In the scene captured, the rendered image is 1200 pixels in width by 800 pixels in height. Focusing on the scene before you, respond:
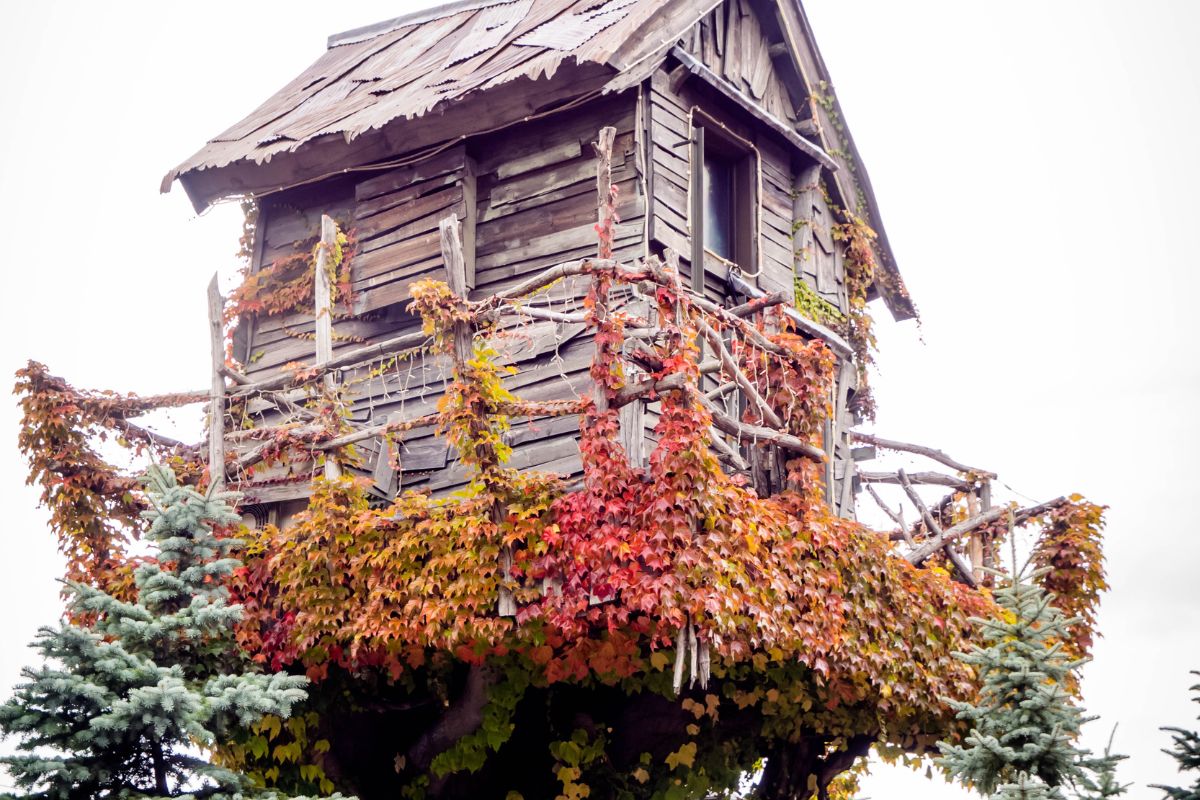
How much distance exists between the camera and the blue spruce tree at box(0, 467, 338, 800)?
30.3ft

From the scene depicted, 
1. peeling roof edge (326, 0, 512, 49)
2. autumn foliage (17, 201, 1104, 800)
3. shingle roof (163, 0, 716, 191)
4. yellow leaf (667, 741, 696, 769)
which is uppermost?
peeling roof edge (326, 0, 512, 49)

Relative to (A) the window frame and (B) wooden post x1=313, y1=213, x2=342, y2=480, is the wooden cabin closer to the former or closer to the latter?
(A) the window frame

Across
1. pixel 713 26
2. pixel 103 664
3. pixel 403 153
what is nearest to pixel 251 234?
pixel 403 153

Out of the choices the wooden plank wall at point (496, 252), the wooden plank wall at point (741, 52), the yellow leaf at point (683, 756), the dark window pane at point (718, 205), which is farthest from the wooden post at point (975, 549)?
the wooden plank wall at point (741, 52)

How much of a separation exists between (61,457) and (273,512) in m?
2.05

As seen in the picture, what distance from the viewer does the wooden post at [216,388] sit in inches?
512

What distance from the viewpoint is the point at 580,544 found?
10.5 meters

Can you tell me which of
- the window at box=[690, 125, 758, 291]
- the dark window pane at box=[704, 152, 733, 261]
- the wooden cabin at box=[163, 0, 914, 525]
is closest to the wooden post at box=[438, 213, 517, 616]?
the wooden cabin at box=[163, 0, 914, 525]

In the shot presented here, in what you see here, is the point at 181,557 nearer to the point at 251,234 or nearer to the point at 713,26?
the point at 251,234

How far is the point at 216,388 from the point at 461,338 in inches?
138

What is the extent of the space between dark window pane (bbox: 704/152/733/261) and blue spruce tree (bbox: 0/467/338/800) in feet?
21.1

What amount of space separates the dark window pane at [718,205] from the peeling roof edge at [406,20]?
3496 mm

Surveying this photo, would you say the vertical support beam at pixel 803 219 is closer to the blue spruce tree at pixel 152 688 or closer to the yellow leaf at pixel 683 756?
the yellow leaf at pixel 683 756

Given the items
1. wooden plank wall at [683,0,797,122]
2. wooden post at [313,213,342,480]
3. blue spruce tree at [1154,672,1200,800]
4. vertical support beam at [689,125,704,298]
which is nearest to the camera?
blue spruce tree at [1154,672,1200,800]
